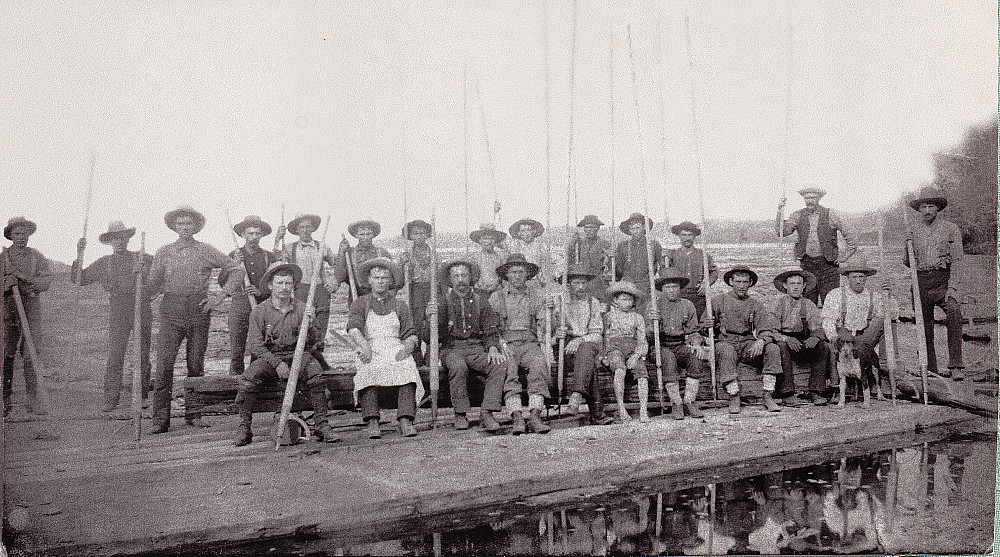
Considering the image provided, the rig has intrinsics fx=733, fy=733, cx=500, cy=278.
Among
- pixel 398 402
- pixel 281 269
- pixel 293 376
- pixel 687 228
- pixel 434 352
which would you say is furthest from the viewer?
pixel 687 228

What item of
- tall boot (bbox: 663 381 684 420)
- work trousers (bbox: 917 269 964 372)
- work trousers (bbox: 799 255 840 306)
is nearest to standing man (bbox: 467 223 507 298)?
tall boot (bbox: 663 381 684 420)

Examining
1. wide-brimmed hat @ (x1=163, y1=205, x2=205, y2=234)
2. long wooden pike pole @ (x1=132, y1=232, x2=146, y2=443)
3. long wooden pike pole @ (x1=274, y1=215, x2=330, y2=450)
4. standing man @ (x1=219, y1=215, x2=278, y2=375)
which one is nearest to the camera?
long wooden pike pole @ (x1=274, y1=215, x2=330, y2=450)

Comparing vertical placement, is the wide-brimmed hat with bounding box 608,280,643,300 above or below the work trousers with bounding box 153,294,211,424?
above

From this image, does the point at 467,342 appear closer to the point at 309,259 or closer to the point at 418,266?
the point at 418,266

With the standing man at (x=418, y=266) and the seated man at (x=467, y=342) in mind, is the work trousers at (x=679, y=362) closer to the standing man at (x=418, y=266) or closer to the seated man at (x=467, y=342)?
the seated man at (x=467, y=342)

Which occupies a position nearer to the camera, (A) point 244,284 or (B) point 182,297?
(B) point 182,297

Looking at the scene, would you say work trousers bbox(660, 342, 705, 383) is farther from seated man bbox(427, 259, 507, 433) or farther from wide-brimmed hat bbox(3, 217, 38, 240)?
wide-brimmed hat bbox(3, 217, 38, 240)

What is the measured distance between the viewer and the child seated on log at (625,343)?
550 cm

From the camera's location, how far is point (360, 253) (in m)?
5.80

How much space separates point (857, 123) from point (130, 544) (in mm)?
5679

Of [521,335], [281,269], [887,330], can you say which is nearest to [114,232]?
[281,269]

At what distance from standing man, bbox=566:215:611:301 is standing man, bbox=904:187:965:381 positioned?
2.41 m

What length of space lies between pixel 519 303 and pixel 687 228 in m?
1.68

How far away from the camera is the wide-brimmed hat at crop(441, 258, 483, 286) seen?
565cm
